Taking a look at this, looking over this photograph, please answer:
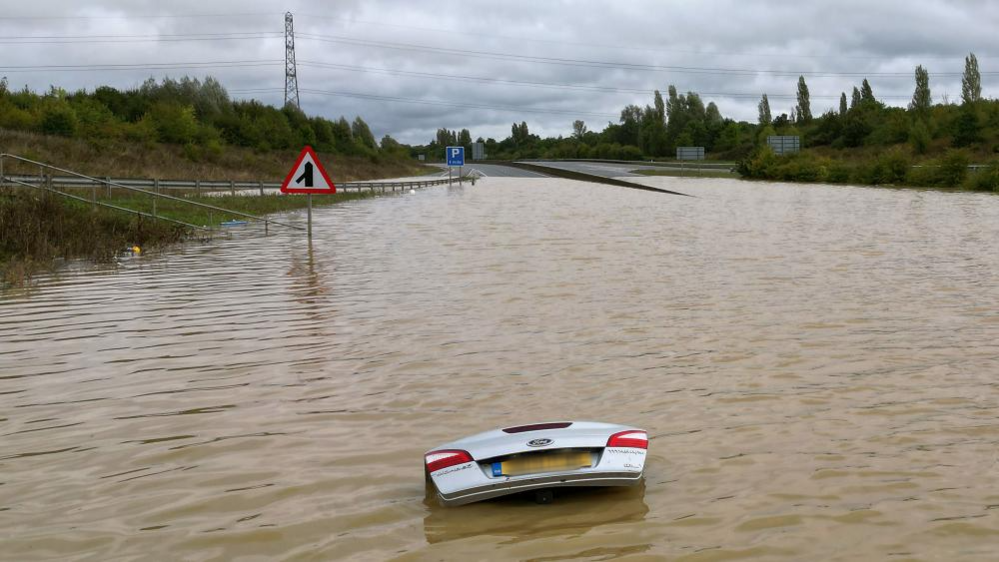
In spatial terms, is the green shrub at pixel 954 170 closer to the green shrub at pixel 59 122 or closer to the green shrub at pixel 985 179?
the green shrub at pixel 985 179

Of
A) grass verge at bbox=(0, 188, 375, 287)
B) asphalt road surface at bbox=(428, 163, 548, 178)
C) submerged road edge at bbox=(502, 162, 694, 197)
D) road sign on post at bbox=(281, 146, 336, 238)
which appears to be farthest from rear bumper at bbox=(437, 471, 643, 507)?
asphalt road surface at bbox=(428, 163, 548, 178)

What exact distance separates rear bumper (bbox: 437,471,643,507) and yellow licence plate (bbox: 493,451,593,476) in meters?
0.07

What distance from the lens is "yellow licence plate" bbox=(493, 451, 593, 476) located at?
5.16 metres

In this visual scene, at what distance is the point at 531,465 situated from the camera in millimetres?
5195

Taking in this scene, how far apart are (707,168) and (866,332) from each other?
3130 inches

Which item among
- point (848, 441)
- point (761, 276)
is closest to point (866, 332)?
point (848, 441)

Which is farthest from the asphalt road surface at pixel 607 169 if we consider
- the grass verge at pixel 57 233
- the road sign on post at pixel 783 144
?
the grass verge at pixel 57 233

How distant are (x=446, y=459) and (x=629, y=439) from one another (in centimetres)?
105

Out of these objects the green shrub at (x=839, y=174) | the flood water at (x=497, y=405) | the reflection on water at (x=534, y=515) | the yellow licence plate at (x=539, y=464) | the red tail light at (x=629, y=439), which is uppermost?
the green shrub at (x=839, y=174)

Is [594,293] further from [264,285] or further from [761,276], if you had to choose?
[264,285]

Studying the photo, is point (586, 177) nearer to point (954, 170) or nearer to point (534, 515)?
point (954, 170)

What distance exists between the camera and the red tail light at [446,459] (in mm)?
5215

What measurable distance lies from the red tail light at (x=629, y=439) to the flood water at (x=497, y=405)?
1.01ft

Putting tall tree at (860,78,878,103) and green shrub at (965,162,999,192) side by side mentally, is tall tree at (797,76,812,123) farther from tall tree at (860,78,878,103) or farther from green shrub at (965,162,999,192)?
green shrub at (965,162,999,192)
